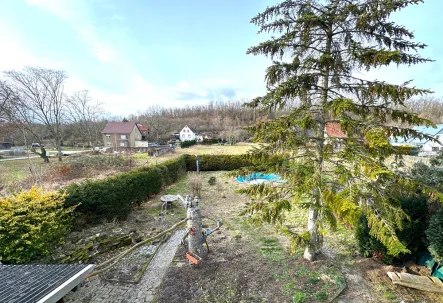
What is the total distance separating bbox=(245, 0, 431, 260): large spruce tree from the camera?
311 cm

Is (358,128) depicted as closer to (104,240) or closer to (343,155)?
(343,155)

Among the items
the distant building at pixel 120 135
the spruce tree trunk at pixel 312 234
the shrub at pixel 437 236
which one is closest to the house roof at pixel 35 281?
the spruce tree trunk at pixel 312 234

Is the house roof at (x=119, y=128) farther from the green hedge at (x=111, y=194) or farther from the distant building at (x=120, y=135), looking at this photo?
the green hedge at (x=111, y=194)

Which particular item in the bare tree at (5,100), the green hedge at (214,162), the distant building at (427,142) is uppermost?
the bare tree at (5,100)

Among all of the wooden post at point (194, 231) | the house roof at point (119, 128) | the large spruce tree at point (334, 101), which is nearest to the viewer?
the large spruce tree at point (334, 101)

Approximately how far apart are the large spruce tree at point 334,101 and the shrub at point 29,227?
521cm

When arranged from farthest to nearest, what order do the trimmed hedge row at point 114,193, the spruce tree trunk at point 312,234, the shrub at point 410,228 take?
the trimmed hedge row at point 114,193
the spruce tree trunk at point 312,234
the shrub at point 410,228

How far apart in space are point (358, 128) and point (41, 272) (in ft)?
17.6

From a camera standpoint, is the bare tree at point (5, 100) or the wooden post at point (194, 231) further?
the bare tree at point (5, 100)

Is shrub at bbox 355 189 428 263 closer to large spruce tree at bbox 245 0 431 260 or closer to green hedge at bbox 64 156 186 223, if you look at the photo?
large spruce tree at bbox 245 0 431 260

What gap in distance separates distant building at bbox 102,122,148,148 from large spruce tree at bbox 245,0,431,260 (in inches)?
1648

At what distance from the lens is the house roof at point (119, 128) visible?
4222 cm

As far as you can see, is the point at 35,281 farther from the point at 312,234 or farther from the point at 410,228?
the point at 410,228

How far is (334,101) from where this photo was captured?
3.29 m
